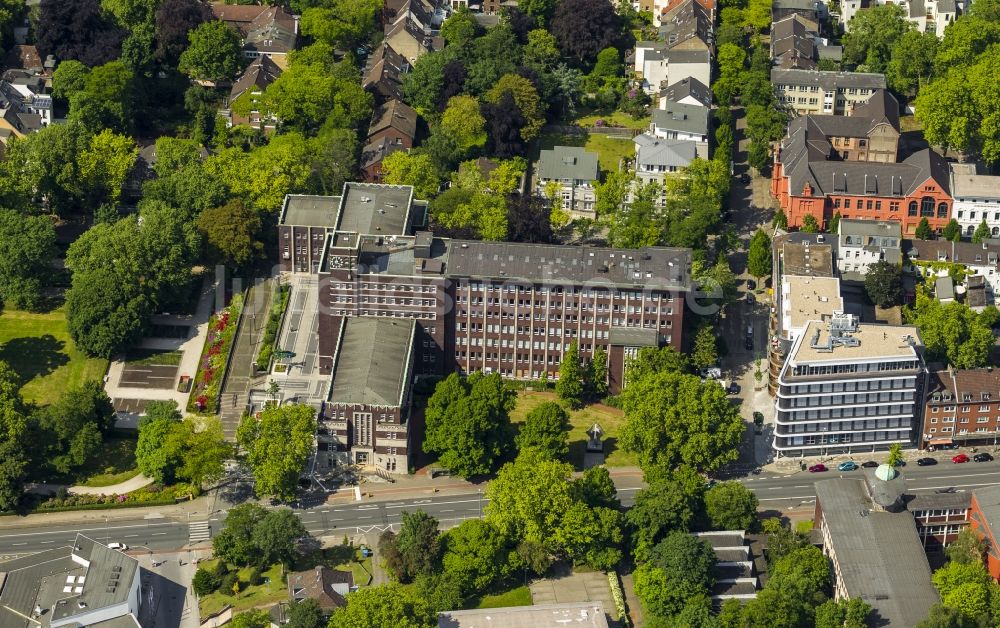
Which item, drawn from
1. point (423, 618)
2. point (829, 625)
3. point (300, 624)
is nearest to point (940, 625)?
point (829, 625)

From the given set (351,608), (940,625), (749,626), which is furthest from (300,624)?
(940,625)

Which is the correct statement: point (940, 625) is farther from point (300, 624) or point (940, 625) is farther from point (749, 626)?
point (300, 624)

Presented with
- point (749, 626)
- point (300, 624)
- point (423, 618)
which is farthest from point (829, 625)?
point (300, 624)

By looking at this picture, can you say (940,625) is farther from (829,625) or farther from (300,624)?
(300,624)

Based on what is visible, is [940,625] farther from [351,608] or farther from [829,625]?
[351,608]
